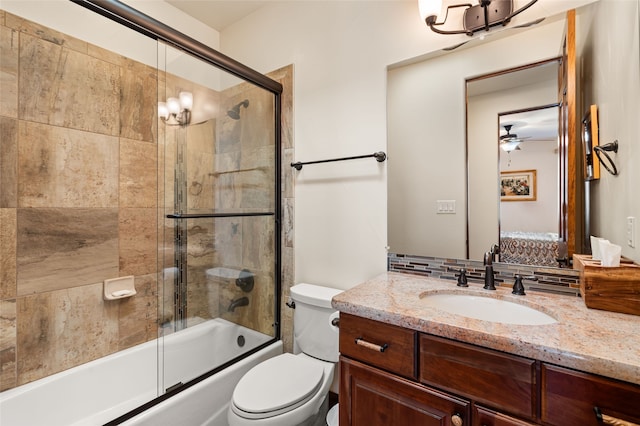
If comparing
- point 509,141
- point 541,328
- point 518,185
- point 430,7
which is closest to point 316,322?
point 541,328

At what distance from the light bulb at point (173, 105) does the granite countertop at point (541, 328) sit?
1461 millimetres

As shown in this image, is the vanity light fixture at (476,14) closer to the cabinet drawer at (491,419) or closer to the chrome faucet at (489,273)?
the chrome faucet at (489,273)

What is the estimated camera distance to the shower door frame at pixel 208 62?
4.28ft

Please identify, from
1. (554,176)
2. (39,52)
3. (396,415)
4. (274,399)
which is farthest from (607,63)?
(39,52)

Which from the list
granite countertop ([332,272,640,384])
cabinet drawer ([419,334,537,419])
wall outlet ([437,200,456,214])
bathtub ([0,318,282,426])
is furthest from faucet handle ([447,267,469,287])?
bathtub ([0,318,282,426])

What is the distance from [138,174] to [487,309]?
6.83 feet

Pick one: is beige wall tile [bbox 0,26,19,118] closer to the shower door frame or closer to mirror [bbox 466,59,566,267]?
the shower door frame

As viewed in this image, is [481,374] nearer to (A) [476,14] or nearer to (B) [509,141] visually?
(B) [509,141]

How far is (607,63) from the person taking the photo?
3.53 feet

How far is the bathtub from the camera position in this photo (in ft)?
4.71

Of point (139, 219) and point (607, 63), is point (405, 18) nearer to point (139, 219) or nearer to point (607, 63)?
point (607, 63)

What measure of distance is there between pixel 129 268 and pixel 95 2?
1.40 m

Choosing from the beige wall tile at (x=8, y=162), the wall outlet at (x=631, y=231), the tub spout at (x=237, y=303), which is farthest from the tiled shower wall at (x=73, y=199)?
the wall outlet at (x=631, y=231)

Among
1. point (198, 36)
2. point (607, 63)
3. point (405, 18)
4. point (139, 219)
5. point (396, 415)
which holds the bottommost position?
point (396, 415)
